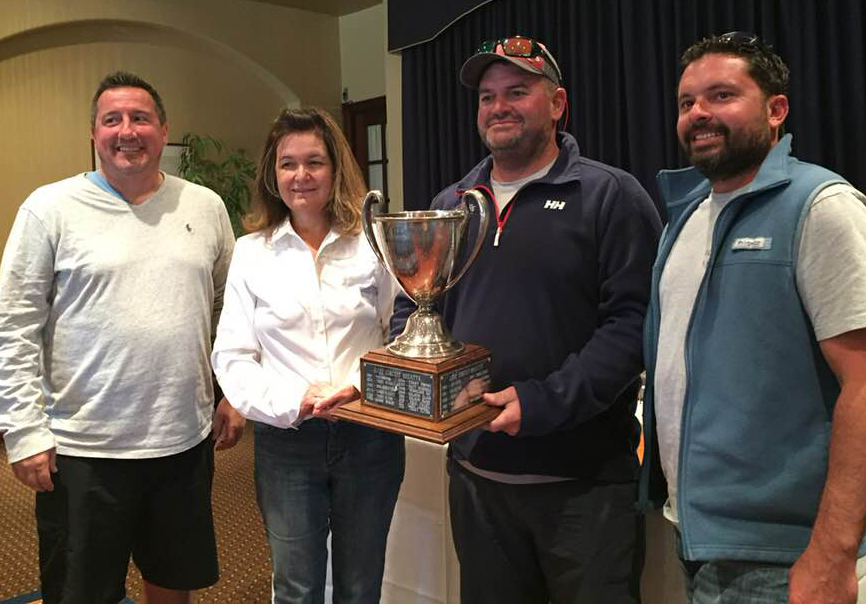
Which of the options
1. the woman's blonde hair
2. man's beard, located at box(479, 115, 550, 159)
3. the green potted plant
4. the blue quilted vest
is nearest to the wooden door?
the green potted plant

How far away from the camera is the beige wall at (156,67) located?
4.96 meters

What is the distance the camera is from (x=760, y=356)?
1104mm

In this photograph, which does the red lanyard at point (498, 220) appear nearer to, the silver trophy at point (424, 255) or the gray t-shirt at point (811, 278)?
the silver trophy at point (424, 255)

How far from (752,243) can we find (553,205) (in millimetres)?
402

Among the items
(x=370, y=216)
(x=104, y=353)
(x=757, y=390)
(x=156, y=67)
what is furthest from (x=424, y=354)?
(x=156, y=67)

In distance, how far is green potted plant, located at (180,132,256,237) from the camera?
5.44m

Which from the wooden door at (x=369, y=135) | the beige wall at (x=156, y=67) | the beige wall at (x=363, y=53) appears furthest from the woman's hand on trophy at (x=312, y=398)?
the beige wall at (x=363, y=53)

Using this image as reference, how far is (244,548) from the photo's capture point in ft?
9.55

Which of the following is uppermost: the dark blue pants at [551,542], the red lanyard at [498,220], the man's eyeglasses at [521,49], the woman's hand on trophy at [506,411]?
the man's eyeglasses at [521,49]

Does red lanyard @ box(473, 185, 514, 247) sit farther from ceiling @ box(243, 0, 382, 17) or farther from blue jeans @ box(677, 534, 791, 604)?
ceiling @ box(243, 0, 382, 17)

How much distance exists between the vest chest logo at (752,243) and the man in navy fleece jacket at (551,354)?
250mm

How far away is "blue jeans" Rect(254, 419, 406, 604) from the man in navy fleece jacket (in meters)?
0.21

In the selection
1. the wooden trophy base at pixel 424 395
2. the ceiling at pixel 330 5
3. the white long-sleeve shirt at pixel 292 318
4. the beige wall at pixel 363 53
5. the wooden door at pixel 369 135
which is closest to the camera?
the wooden trophy base at pixel 424 395

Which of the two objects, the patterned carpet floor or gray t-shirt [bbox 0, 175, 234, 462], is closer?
gray t-shirt [bbox 0, 175, 234, 462]
